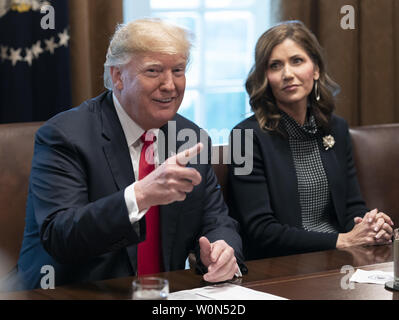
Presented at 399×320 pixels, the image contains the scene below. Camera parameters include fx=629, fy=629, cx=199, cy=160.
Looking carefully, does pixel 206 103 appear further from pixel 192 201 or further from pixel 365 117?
pixel 192 201

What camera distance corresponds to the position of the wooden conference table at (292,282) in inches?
59.0

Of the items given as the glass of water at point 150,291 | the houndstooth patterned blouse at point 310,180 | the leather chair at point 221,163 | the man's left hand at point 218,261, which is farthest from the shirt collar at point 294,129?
the glass of water at point 150,291

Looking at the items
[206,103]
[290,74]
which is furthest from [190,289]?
[206,103]

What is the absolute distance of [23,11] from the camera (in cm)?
268

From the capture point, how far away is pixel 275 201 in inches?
101

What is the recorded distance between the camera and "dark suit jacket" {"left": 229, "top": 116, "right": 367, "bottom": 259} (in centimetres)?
245

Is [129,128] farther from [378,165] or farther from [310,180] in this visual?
[378,165]

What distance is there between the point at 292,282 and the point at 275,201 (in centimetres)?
97

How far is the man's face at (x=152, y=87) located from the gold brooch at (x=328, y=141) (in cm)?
94

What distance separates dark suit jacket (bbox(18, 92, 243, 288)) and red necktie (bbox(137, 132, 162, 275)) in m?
0.03

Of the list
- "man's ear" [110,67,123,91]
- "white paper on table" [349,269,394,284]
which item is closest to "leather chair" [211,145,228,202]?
"man's ear" [110,67,123,91]

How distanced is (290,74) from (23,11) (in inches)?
46.0

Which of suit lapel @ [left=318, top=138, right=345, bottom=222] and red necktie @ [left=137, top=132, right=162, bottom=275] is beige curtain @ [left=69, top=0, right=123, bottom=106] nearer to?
red necktie @ [left=137, top=132, right=162, bottom=275]

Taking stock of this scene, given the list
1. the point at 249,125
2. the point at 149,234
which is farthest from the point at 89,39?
the point at 149,234
